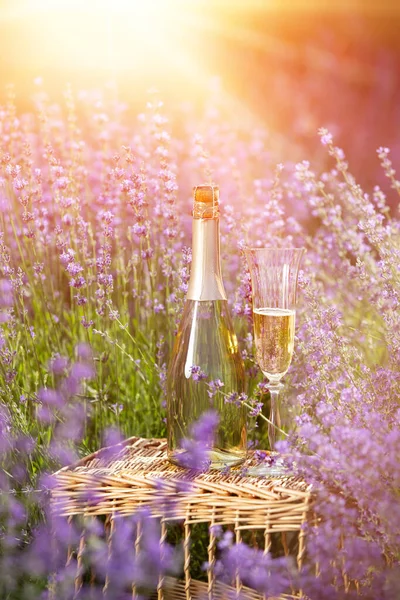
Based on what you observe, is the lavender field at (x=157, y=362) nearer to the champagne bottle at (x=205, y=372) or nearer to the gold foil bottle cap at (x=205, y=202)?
the champagne bottle at (x=205, y=372)

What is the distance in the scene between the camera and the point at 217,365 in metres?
1.80

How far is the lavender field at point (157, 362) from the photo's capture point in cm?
147

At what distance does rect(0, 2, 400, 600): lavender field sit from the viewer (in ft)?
4.83

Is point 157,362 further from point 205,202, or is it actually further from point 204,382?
point 205,202

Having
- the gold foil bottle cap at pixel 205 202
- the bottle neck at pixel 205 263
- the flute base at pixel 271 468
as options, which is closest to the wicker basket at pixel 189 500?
the flute base at pixel 271 468

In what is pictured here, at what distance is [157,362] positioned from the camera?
232cm

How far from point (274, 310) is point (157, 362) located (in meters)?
0.70

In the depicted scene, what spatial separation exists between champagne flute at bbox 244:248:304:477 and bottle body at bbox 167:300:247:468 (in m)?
0.10

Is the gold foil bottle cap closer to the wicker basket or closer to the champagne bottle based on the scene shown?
the champagne bottle

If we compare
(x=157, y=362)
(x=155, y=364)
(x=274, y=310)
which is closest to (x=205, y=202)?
(x=274, y=310)

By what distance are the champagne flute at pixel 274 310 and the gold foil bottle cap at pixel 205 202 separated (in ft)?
0.41

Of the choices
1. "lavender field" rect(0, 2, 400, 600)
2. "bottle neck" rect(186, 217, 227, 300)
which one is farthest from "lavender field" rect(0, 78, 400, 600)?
"bottle neck" rect(186, 217, 227, 300)

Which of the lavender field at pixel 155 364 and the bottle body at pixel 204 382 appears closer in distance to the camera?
the lavender field at pixel 155 364

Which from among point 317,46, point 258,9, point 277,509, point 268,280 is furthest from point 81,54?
point 277,509
